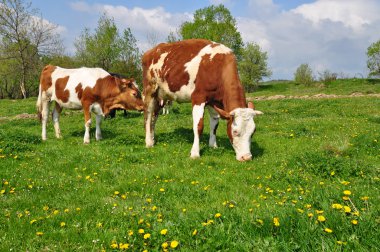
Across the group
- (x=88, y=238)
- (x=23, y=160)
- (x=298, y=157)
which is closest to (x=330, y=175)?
(x=298, y=157)

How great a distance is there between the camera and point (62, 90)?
13742 mm

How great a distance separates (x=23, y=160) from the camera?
9.58 m

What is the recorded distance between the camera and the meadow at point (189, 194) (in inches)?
159

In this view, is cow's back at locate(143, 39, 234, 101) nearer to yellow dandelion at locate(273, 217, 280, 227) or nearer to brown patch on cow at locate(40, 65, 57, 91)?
brown patch on cow at locate(40, 65, 57, 91)

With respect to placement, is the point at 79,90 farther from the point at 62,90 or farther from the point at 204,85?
the point at 204,85

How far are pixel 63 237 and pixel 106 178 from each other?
10.4 ft

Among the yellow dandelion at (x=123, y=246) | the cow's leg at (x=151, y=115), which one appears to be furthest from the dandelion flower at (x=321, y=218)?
the cow's leg at (x=151, y=115)

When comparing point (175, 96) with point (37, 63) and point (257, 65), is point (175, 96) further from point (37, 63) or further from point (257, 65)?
point (257, 65)

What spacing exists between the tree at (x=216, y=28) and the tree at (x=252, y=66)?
40.1 ft

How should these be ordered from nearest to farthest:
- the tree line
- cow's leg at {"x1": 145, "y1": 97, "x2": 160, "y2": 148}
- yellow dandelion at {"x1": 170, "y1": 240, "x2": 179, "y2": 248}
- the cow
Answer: yellow dandelion at {"x1": 170, "y1": 240, "x2": 179, "y2": 248}
the cow
cow's leg at {"x1": 145, "y1": 97, "x2": 160, "y2": 148}
the tree line

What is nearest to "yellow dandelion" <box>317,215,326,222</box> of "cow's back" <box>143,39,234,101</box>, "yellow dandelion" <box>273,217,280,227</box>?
"yellow dandelion" <box>273,217,280,227</box>

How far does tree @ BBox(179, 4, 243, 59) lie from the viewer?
214ft

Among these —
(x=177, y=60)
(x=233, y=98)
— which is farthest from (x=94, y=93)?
(x=233, y=98)

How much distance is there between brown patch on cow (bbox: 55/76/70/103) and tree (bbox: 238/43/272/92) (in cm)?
6739
